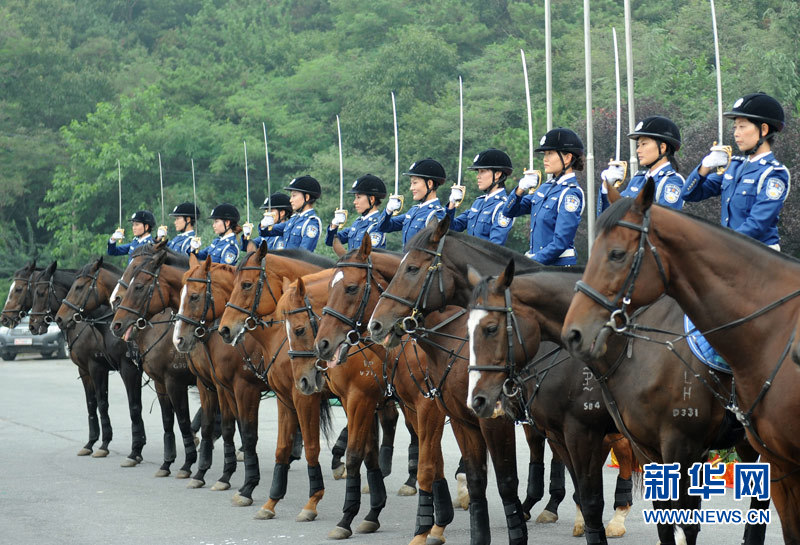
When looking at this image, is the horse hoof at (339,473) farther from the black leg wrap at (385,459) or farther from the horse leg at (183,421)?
the horse leg at (183,421)

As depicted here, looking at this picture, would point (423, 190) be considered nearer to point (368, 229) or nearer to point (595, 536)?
point (368, 229)

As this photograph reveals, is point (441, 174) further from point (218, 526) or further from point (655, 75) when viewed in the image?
point (655, 75)

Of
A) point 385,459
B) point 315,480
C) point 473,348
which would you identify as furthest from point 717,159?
point 385,459

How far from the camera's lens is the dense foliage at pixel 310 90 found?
3578 cm

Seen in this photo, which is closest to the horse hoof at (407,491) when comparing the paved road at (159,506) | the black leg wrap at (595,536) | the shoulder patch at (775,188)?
the paved road at (159,506)

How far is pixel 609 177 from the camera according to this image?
25.8 ft

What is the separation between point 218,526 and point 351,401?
57.4 inches

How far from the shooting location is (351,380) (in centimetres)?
872

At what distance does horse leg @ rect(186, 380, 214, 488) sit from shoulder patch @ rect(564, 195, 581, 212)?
4.83 metres

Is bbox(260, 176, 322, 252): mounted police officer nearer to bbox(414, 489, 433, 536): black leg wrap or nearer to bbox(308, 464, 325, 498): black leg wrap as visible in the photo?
bbox(308, 464, 325, 498): black leg wrap

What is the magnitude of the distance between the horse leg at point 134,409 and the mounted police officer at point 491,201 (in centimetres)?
484

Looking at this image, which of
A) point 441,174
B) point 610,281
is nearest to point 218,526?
point 441,174

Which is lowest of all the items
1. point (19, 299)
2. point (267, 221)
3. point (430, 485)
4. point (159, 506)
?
point (159, 506)

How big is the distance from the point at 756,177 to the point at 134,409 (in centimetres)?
835
